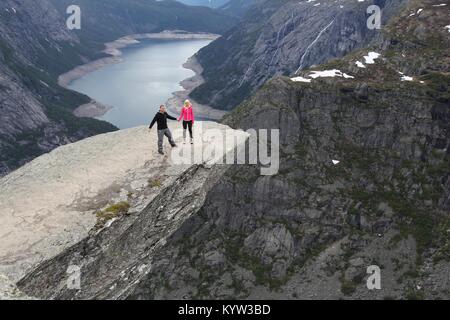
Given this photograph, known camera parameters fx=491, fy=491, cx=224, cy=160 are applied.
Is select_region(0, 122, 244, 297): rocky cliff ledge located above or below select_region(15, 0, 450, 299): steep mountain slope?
above

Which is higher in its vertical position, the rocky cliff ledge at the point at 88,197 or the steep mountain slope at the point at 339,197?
the rocky cliff ledge at the point at 88,197

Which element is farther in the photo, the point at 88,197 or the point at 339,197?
the point at 339,197

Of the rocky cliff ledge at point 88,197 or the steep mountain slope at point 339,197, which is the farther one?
the steep mountain slope at point 339,197

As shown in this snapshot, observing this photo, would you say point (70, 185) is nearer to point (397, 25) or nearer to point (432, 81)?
point (432, 81)

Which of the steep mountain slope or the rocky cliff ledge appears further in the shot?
the steep mountain slope
